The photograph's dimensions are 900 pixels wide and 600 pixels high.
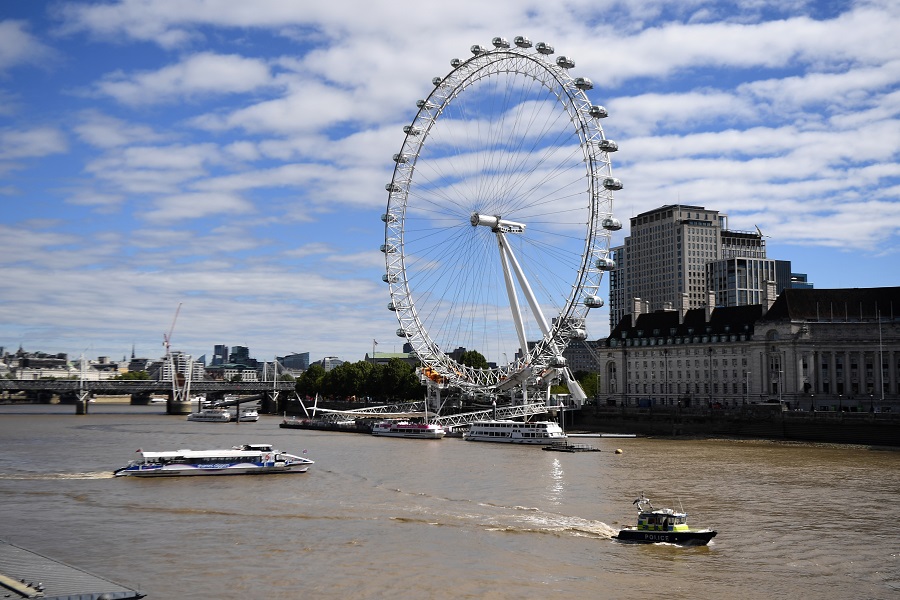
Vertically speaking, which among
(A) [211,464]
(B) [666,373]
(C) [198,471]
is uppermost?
(B) [666,373]

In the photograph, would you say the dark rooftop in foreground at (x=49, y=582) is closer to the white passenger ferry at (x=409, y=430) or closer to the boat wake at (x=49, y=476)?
the boat wake at (x=49, y=476)

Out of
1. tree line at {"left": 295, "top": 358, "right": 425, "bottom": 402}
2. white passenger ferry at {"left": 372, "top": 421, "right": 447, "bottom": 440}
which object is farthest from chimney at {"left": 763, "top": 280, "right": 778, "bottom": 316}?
tree line at {"left": 295, "top": 358, "right": 425, "bottom": 402}

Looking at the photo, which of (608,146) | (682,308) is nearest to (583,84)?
(608,146)

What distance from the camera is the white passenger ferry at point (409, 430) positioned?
3644 inches

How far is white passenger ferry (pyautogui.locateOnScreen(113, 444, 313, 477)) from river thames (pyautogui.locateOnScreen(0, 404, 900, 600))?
1437 mm

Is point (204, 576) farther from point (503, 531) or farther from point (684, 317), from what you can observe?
point (684, 317)

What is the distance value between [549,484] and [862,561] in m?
20.7

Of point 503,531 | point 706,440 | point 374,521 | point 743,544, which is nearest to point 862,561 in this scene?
point 743,544

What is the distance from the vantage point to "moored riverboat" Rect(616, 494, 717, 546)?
33.3 m

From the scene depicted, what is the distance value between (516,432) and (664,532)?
50.6 metres

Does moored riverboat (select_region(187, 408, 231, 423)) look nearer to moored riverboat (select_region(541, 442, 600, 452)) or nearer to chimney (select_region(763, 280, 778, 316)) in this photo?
moored riverboat (select_region(541, 442, 600, 452))

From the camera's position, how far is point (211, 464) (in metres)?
55.6

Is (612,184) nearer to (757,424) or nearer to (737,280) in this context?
(757,424)

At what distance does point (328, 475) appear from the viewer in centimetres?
5488
